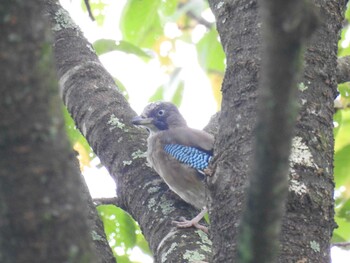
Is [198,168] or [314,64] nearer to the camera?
[314,64]

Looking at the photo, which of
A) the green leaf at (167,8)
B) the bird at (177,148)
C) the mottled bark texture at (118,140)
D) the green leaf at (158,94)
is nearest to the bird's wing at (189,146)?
the bird at (177,148)

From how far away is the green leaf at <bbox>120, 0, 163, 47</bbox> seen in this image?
5.01 metres

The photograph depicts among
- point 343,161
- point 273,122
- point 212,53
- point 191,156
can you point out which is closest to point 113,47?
point 212,53

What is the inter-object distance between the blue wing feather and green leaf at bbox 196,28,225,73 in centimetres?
75

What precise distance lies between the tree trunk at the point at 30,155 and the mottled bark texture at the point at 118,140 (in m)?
1.88

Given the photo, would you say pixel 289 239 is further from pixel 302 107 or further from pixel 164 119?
pixel 164 119

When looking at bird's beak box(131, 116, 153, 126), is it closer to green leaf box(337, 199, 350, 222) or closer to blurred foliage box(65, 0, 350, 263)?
blurred foliage box(65, 0, 350, 263)

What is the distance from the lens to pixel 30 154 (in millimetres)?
1512

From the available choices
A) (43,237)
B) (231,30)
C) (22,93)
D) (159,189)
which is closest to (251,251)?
(43,237)

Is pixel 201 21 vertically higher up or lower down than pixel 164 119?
higher up

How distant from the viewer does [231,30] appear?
11.4ft

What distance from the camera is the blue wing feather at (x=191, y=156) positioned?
6035 mm

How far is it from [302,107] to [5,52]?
5.83 ft

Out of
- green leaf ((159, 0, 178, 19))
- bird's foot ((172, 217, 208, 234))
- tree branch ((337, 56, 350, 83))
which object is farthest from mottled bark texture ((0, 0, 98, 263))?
green leaf ((159, 0, 178, 19))
